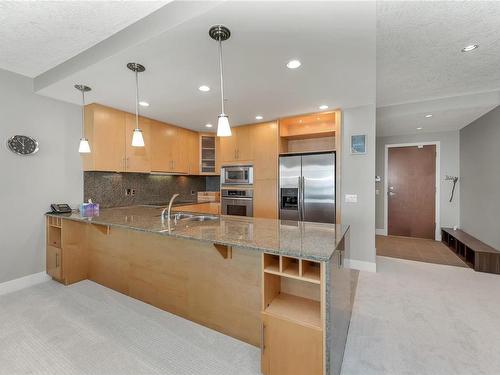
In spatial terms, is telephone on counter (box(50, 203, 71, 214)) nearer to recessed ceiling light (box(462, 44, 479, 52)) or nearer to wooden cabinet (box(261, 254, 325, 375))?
wooden cabinet (box(261, 254, 325, 375))

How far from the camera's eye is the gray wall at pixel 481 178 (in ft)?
10.7

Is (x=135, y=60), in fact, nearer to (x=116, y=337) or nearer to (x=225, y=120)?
(x=225, y=120)

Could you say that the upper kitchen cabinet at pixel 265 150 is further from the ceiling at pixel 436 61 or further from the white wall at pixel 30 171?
the white wall at pixel 30 171

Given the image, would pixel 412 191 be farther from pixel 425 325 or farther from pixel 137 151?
pixel 137 151

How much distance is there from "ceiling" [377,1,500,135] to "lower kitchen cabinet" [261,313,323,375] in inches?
81.2

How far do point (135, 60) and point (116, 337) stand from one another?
228 centimetres

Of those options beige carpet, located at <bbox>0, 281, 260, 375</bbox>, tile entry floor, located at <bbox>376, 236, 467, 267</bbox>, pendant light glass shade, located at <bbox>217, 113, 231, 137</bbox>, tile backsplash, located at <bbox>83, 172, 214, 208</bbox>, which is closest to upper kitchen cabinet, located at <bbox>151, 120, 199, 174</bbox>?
tile backsplash, located at <bbox>83, 172, 214, 208</bbox>

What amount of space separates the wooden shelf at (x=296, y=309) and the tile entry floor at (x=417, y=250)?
10.6 feet

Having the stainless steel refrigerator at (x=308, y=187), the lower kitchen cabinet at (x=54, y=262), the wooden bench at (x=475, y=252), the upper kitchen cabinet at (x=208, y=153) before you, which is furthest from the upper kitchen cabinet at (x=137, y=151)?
the wooden bench at (x=475, y=252)

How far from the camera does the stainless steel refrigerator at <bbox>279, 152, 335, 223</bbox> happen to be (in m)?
3.45

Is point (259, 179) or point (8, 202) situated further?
point (259, 179)

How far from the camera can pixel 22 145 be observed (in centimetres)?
265

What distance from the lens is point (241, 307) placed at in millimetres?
1783

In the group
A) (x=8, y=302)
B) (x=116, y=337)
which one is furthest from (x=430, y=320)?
(x=8, y=302)
